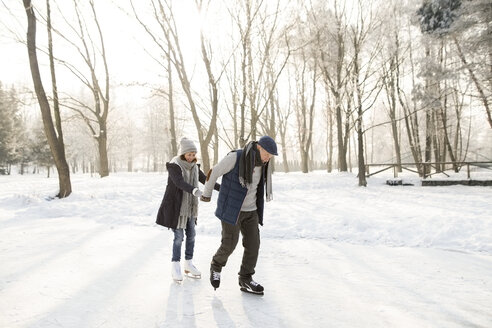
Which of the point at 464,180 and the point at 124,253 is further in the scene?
the point at 464,180

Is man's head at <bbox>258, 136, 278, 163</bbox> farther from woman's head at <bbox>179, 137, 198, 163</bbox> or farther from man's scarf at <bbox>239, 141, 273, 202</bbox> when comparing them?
woman's head at <bbox>179, 137, 198, 163</bbox>

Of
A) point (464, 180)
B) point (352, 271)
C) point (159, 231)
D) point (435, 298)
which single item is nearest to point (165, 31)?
point (159, 231)

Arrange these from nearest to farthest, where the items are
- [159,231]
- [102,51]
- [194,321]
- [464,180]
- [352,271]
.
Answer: [194,321], [352,271], [159,231], [464,180], [102,51]

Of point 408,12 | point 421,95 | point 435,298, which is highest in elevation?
point 408,12

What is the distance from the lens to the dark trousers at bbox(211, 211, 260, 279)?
365cm

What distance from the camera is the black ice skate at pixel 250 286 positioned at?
11.6 ft

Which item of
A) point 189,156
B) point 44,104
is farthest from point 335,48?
point 189,156

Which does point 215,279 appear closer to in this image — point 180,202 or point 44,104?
point 180,202

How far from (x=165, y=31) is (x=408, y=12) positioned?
13.8m

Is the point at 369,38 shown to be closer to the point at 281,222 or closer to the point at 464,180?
the point at 464,180

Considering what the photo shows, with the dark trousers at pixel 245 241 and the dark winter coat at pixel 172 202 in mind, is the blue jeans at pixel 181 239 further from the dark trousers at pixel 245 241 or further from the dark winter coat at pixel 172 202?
the dark trousers at pixel 245 241

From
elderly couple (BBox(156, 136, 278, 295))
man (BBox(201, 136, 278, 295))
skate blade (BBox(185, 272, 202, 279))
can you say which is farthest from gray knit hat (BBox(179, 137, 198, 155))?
skate blade (BBox(185, 272, 202, 279))

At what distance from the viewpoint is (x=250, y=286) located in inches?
141

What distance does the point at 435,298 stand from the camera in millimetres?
3422
